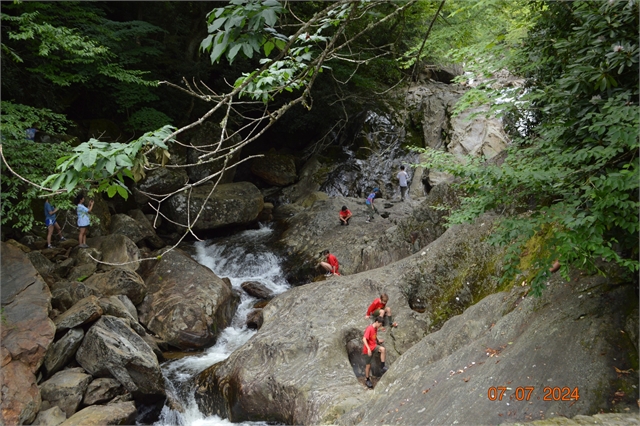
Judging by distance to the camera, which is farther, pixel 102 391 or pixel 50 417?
pixel 102 391

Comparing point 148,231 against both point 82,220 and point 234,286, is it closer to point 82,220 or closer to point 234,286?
point 82,220

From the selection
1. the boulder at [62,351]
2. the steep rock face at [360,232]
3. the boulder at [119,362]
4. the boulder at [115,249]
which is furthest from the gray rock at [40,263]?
the steep rock face at [360,232]

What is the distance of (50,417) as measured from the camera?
26.8ft

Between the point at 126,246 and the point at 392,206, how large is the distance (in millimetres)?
9244

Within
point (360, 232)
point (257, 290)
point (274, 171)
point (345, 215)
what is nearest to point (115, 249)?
point (257, 290)

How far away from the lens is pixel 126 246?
12.9 m

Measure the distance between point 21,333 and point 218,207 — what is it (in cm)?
844

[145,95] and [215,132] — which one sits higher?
[145,95]

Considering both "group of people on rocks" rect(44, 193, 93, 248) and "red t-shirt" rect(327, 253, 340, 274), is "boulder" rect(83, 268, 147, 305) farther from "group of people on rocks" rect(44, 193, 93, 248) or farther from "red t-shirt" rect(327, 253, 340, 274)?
"red t-shirt" rect(327, 253, 340, 274)

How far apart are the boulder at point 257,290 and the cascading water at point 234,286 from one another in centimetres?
16

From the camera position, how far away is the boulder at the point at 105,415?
8.09 m

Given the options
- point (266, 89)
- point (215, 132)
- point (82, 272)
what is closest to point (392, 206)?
point (215, 132)

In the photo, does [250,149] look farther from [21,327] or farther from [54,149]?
[21,327]
